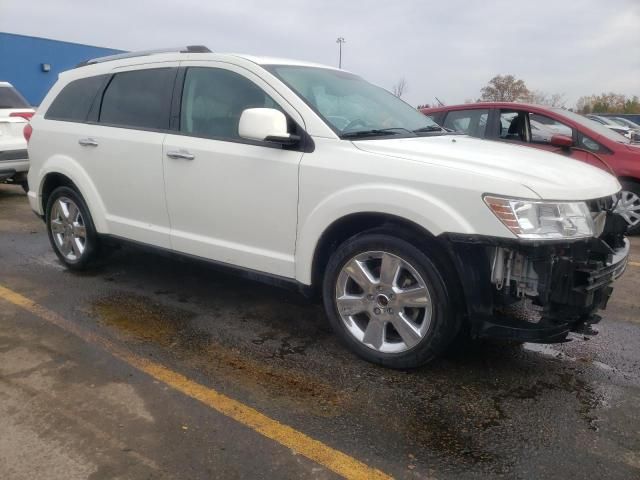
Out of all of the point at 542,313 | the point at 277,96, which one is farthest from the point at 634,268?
the point at 277,96

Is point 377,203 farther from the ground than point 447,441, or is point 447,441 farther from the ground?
point 377,203

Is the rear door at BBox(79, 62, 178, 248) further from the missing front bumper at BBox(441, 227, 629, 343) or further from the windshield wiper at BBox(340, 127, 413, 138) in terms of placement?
the missing front bumper at BBox(441, 227, 629, 343)

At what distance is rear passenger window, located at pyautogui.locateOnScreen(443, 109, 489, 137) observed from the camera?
22.7 ft

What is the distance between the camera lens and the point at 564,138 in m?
6.33

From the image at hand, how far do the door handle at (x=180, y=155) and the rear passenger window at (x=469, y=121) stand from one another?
3.97 metres

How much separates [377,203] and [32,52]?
25908 mm

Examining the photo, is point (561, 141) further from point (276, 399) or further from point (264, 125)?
point (276, 399)

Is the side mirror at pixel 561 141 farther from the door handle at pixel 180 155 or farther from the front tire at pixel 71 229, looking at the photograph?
the front tire at pixel 71 229

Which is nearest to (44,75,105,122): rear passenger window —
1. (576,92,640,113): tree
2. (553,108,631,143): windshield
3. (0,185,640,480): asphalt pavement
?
(0,185,640,480): asphalt pavement

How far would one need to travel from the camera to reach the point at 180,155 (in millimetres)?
3922

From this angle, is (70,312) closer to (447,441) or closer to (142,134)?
(142,134)

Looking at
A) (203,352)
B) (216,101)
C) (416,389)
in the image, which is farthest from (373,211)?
(216,101)

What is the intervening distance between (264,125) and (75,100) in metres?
2.47

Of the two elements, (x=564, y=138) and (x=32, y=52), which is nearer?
(x=564, y=138)
